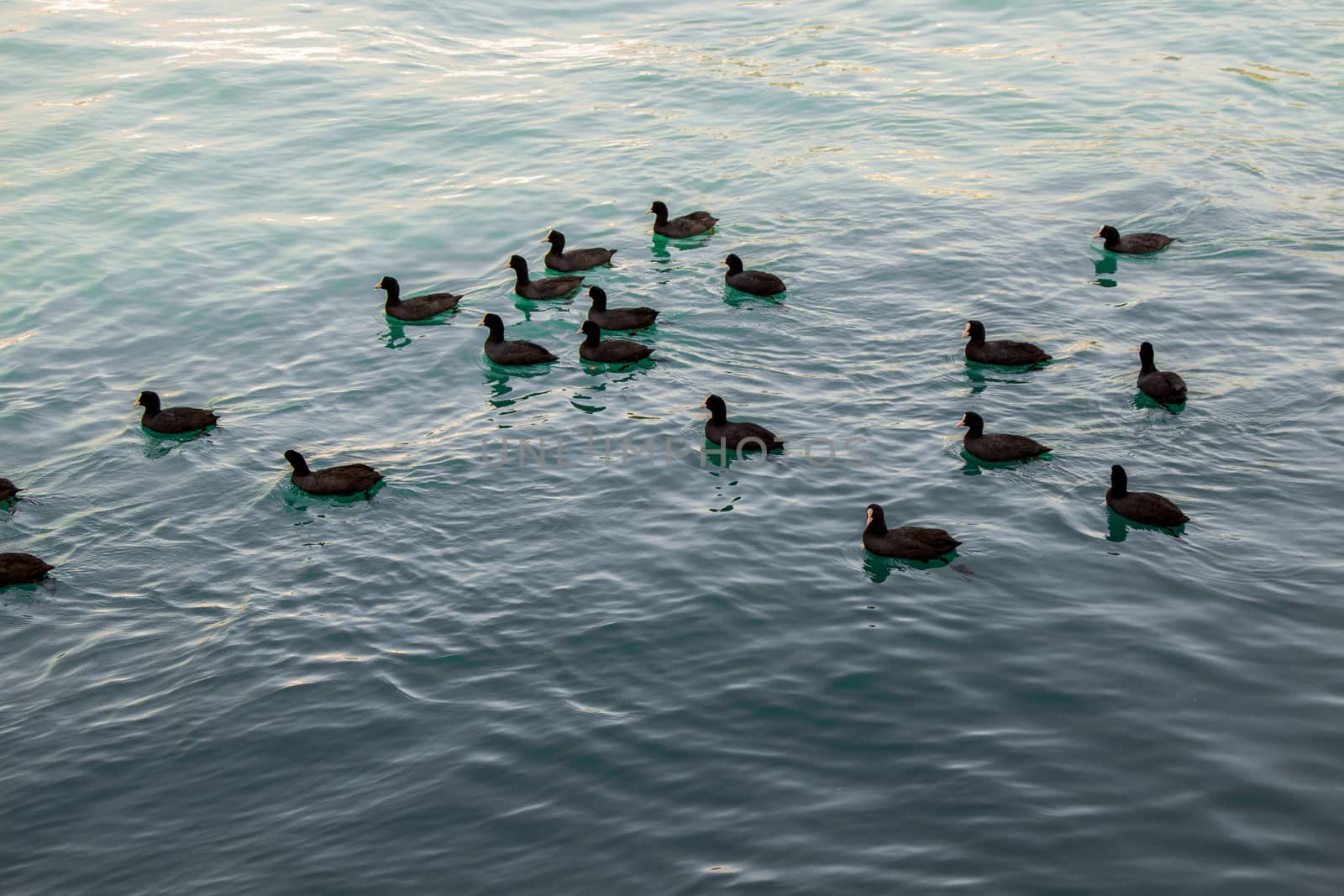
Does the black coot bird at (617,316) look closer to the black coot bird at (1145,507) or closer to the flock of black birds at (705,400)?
the flock of black birds at (705,400)

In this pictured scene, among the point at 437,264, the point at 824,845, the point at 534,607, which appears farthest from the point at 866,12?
the point at 824,845

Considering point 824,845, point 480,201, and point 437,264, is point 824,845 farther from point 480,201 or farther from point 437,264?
point 480,201

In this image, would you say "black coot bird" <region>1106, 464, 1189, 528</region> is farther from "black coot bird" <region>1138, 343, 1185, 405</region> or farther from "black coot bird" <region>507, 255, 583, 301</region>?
"black coot bird" <region>507, 255, 583, 301</region>

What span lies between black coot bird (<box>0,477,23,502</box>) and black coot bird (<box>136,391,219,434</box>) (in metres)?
2.22

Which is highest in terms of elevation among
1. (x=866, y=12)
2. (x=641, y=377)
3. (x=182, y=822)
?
(x=866, y=12)

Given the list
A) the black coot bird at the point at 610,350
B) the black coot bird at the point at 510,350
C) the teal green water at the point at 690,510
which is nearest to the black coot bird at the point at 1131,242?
the teal green water at the point at 690,510

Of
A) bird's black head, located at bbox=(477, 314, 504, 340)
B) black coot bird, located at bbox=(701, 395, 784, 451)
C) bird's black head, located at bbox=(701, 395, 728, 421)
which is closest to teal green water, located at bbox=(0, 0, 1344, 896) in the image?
black coot bird, located at bbox=(701, 395, 784, 451)

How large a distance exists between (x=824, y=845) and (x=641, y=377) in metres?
11.0

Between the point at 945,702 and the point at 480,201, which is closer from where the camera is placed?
the point at 945,702

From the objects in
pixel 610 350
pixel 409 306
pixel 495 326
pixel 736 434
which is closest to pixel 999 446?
pixel 736 434

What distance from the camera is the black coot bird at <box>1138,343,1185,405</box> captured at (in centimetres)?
1720

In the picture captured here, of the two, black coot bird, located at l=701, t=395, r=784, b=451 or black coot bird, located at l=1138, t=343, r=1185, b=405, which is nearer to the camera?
black coot bird, located at l=701, t=395, r=784, b=451

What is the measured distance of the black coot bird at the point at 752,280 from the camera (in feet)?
71.7

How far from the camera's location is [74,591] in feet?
49.4
